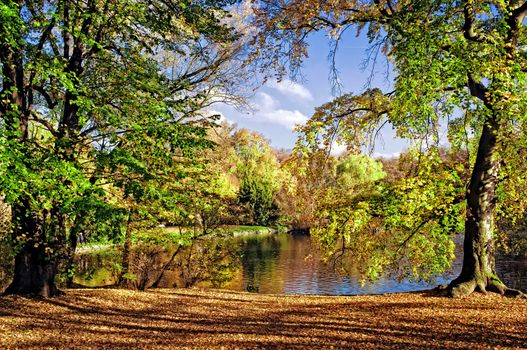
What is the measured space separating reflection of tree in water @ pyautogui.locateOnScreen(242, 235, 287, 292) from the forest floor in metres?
9.70

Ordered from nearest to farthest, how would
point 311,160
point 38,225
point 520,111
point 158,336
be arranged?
point 158,336 → point 520,111 → point 38,225 → point 311,160

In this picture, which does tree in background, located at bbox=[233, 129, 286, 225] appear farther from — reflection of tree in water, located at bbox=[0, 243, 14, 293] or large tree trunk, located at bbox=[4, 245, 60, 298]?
large tree trunk, located at bbox=[4, 245, 60, 298]

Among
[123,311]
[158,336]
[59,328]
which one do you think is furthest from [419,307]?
[59,328]

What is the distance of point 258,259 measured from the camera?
36938mm

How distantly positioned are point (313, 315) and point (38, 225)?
7.75 m

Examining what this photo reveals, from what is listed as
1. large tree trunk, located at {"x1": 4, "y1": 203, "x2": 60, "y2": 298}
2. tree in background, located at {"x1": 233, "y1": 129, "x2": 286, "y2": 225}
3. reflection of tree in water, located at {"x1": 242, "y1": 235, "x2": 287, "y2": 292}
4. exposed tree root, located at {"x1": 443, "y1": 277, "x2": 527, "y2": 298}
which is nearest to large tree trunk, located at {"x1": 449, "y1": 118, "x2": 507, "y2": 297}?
exposed tree root, located at {"x1": 443, "y1": 277, "x2": 527, "y2": 298}

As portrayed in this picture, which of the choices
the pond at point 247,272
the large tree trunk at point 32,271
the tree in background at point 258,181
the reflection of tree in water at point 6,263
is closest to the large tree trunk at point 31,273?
the large tree trunk at point 32,271

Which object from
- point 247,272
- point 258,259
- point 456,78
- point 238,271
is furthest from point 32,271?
point 258,259

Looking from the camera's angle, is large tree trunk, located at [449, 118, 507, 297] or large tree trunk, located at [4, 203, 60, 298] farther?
large tree trunk, located at [449, 118, 507, 297]

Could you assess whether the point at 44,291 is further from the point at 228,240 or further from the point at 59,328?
the point at 228,240

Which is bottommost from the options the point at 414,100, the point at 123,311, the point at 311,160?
the point at 123,311

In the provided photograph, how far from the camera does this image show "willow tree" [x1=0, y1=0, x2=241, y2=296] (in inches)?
351

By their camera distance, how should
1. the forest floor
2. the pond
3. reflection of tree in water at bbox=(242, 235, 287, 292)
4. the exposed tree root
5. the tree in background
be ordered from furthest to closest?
the tree in background, reflection of tree in water at bbox=(242, 235, 287, 292), the pond, the exposed tree root, the forest floor

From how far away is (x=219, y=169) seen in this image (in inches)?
778
